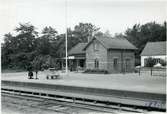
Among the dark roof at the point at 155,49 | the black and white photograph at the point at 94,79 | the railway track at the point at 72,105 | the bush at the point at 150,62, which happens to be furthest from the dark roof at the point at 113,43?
the railway track at the point at 72,105

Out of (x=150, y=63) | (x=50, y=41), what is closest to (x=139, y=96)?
(x=150, y=63)

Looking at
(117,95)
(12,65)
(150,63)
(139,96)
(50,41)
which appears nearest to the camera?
(139,96)

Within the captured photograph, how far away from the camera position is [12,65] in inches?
2156

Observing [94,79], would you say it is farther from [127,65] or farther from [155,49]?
[155,49]

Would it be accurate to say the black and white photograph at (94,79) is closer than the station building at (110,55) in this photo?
Yes

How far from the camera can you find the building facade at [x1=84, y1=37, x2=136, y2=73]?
39594mm

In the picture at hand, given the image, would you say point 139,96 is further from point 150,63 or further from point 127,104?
point 150,63

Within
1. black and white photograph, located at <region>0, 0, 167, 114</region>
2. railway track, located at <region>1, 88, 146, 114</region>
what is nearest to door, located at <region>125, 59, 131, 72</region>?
black and white photograph, located at <region>0, 0, 167, 114</region>

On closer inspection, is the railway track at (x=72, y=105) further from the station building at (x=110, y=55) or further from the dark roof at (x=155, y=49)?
the dark roof at (x=155, y=49)

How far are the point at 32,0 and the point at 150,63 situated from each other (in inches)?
1490

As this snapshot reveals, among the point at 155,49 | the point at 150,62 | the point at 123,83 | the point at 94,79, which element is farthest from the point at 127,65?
the point at 123,83

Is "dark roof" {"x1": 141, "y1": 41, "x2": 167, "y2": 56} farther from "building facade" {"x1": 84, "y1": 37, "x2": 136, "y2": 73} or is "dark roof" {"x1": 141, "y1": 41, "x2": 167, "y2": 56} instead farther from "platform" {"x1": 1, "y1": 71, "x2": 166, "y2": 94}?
"platform" {"x1": 1, "y1": 71, "x2": 166, "y2": 94}

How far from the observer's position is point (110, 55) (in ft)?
130

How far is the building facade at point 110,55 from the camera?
3959cm
